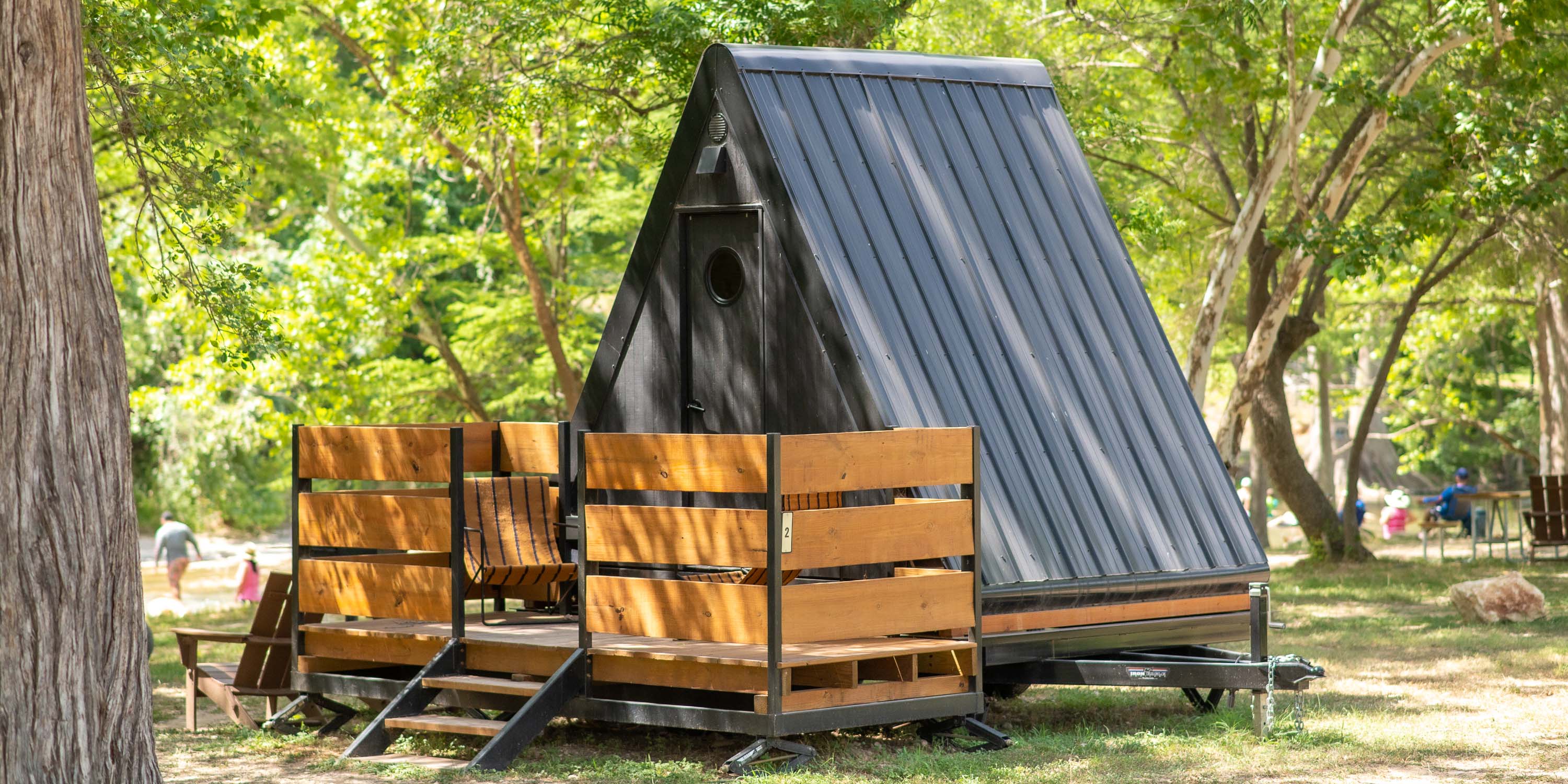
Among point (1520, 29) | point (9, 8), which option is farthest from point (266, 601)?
point (1520, 29)

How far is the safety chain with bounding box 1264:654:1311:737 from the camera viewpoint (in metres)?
8.18

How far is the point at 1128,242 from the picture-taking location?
1948cm

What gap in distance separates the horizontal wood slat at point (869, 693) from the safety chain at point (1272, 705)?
1.60 metres

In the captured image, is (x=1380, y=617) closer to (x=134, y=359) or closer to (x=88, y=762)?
(x=88, y=762)

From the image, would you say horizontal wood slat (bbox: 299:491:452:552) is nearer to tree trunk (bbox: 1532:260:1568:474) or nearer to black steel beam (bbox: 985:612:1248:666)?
black steel beam (bbox: 985:612:1248:666)

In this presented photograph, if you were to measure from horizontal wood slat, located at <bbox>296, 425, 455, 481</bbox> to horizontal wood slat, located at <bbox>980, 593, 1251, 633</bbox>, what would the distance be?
124 inches

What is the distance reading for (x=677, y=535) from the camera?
752 cm

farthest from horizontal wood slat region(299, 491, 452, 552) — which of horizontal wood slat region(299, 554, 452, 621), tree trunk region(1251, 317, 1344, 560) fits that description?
tree trunk region(1251, 317, 1344, 560)

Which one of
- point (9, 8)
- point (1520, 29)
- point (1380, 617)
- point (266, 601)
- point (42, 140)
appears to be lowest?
point (1380, 617)

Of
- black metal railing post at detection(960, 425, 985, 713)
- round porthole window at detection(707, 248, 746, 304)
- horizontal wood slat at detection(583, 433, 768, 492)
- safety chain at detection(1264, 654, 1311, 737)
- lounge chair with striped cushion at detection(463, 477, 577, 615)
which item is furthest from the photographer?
round porthole window at detection(707, 248, 746, 304)

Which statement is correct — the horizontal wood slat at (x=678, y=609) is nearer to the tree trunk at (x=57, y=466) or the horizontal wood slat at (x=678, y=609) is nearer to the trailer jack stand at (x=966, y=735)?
the trailer jack stand at (x=966, y=735)

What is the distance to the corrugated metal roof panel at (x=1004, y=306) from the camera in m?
8.79

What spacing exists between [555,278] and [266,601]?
13927 millimetres

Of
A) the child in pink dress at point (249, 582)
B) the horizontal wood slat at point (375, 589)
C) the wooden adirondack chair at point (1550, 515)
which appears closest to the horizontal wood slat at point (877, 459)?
the horizontal wood slat at point (375, 589)
